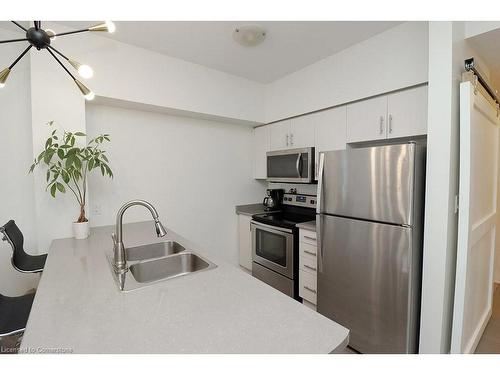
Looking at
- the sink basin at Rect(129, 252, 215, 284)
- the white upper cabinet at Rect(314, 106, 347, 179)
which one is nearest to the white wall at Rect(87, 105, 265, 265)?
the white upper cabinet at Rect(314, 106, 347, 179)

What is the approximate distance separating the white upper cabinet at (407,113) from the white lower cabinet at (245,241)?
5.90 ft

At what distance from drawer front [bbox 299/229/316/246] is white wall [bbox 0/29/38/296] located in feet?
7.68

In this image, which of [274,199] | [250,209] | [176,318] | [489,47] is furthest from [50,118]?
[489,47]

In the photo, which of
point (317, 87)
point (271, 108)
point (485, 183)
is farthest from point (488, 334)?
point (271, 108)

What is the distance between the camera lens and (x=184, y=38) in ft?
6.86

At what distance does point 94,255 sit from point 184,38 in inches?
70.8

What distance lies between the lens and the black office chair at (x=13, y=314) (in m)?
1.11

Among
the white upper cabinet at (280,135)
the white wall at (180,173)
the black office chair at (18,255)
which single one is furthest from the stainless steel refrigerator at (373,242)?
the black office chair at (18,255)

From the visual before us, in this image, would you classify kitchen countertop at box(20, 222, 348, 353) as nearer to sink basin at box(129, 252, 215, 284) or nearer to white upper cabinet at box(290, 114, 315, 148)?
sink basin at box(129, 252, 215, 284)

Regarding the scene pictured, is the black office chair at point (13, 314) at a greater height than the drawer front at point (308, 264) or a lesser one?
greater

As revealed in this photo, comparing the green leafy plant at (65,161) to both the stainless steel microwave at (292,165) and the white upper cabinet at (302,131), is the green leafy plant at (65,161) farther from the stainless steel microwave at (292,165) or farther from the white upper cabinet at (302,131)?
the white upper cabinet at (302,131)

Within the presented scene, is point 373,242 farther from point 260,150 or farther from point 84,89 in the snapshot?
point 84,89

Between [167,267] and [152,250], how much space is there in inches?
13.7

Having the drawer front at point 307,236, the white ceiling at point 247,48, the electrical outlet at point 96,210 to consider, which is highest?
the white ceiling at point 247,48
